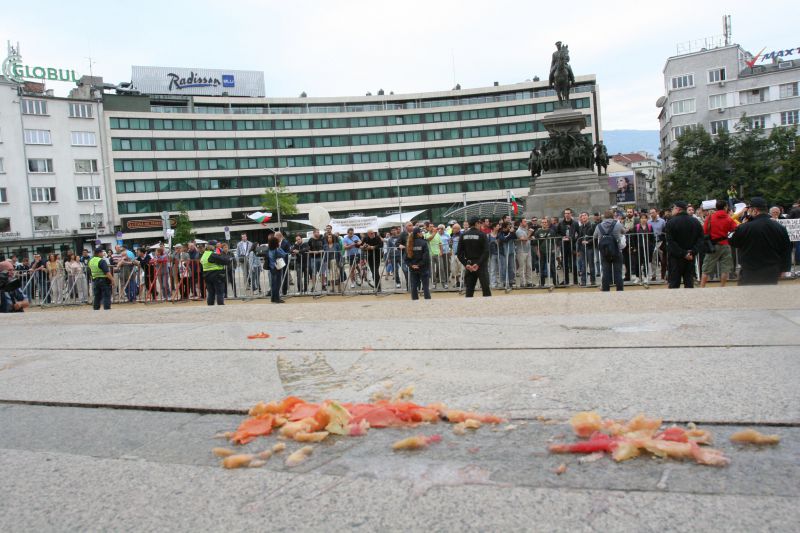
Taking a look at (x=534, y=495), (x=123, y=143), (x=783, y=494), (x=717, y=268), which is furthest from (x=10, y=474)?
(x=123, y=143)

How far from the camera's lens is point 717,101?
82.4 metres

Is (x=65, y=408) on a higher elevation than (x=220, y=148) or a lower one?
lower

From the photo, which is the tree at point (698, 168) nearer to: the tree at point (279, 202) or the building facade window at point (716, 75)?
the building facade window at point (716, 75)

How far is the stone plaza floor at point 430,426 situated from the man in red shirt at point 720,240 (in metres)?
5.15

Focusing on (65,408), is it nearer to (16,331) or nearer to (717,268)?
(16,331)

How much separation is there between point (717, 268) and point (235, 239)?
7625 cm

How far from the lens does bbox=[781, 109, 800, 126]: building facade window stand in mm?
76812

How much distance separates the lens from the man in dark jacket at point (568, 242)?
16.6 m

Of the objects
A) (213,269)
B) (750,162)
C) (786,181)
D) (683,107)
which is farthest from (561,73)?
(683,107)

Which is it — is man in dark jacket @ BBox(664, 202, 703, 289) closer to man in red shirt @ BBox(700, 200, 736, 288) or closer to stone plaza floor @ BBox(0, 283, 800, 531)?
man in red shirt @ BBox(700, 200, 736, 288)

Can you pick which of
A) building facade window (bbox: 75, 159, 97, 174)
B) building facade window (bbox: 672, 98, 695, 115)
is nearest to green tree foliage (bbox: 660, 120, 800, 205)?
building facade window (bbox: 672, 98, 695, 115)

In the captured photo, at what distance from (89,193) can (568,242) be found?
225 feet

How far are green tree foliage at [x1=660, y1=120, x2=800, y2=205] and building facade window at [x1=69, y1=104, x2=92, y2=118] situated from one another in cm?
6215

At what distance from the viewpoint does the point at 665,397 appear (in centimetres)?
423
